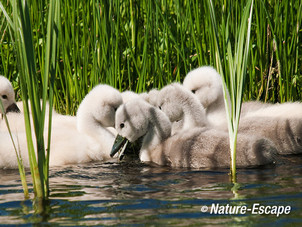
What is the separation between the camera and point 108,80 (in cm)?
578

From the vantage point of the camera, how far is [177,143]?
184 inches

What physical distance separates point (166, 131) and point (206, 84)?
0.94 metres

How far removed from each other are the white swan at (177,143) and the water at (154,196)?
132 mm

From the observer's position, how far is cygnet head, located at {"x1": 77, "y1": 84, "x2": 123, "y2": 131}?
5234 millimetres

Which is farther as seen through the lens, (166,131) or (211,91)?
(211,91)

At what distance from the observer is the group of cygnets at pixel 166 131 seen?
14.7ft

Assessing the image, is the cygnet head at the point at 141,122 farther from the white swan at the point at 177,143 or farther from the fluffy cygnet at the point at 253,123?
the fluffy cygnet at the point at 253,123

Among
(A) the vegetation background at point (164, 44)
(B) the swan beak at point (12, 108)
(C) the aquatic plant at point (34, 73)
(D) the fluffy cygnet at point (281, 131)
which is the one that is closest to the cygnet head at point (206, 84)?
(A) the vegetation background at point (164, 44)

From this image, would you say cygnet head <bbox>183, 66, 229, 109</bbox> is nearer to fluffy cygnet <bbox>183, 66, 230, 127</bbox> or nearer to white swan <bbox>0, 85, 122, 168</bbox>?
fluffy cygnet <bbox>183, 66, 230, 127</bbox>

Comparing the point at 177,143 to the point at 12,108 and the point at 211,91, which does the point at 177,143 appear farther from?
the point at 12,108

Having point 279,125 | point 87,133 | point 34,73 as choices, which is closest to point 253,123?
point 279,125

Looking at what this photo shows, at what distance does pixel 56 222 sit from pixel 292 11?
3900 mm

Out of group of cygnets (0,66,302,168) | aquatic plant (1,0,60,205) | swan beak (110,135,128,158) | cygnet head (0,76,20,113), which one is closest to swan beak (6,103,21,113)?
cygnet head (0,76,20,113)

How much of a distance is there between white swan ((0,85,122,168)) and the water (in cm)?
28
